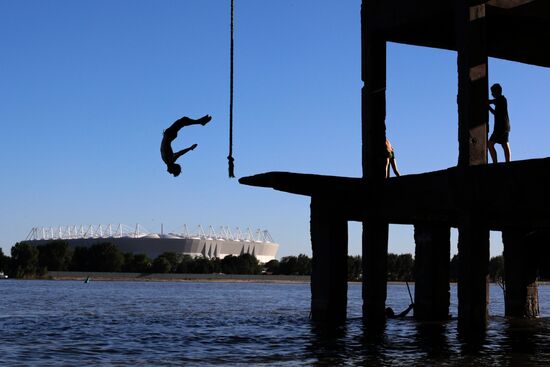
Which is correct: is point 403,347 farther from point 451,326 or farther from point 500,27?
point 500,27

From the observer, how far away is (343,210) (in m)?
22.6

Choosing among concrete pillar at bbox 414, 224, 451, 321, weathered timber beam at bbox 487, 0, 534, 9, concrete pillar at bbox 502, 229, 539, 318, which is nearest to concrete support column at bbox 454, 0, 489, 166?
weathered timber beam at bbox 487, 0, 534, 9

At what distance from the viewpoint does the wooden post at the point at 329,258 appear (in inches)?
893

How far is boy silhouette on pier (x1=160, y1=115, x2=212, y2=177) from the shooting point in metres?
18.1

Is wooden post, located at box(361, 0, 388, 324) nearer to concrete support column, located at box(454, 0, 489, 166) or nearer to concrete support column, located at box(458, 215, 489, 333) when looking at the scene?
concrete support column, located at box(454, 0, 489, 166)

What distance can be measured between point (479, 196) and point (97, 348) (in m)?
8.92

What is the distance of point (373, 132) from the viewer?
2214 centimetres

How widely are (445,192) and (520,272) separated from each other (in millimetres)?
10180

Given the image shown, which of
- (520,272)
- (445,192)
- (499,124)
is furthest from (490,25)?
(520,272)

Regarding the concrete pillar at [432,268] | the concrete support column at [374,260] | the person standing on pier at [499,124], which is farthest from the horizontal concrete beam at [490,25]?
the concrete pillar at [432,268]

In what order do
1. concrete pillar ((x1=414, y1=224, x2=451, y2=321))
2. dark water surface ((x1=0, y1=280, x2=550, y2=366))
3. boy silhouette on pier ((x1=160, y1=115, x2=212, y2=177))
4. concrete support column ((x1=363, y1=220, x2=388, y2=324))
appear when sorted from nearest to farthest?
dark water surface ((x1=0, y1=280, x2=550, y2=366))
boy silhouette on pier ((x1=160, y1=115, x2=212, y2=177))
concrete support column ((x1=363, y1=220, x2=388, y2=324))
concrete pillar ((x1=414, y1=224, x2=451, y2=321))

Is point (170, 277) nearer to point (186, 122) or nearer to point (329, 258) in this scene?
point (329, 258)

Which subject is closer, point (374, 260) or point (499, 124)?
point (499, 124)

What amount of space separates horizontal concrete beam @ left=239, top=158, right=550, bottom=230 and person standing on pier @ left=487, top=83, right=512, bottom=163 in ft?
4.56
